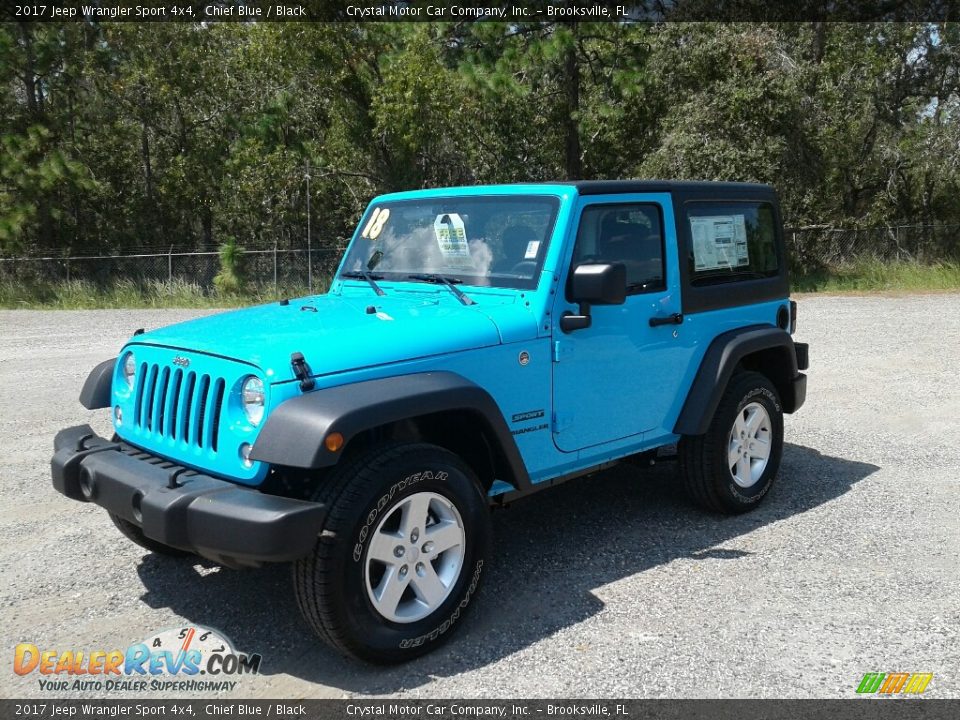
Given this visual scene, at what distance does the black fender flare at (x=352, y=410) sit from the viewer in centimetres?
327

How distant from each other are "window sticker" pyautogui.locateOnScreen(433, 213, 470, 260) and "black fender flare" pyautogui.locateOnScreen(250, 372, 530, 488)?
3.36 feet

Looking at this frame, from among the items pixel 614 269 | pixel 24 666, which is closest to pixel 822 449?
pixel 614 269

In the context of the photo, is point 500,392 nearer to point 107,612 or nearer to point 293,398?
point 293,398

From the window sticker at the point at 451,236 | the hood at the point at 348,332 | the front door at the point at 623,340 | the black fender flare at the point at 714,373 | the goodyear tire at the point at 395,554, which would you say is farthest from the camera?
the black fender flare at the point at 714,373

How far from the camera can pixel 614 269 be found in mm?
4195

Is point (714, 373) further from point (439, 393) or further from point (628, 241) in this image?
point (439, 393)

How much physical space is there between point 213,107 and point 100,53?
3.24m

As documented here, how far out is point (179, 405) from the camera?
3.79 meters

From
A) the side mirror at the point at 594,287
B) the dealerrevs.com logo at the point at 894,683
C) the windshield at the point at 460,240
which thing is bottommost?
the dealerrevs.com logo at the point at 894,683

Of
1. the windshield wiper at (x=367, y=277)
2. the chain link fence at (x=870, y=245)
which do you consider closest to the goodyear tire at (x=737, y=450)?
the windshield wiper at (x=367, y=277)

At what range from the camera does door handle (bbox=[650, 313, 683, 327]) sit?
4.82 meters

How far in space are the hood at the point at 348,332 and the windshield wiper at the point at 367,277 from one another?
0.20 m

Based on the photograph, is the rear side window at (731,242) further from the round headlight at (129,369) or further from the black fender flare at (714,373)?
the round headlight at (129,369)

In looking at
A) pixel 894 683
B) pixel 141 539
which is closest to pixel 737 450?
pixel 894 683
